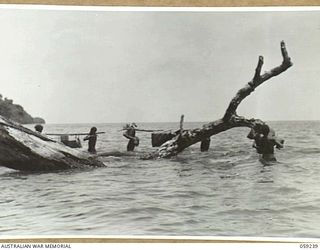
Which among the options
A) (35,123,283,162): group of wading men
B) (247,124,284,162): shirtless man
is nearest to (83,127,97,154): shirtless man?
(35,123,283,162): group of wading men

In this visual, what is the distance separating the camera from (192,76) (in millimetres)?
748

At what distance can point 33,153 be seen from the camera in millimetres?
739

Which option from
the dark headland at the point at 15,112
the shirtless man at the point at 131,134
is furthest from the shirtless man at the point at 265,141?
the dark headland at the point at 15,112

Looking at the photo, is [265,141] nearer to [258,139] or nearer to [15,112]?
[258,139]

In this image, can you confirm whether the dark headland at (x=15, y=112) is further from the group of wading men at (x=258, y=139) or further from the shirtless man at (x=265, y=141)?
the shirtless man at (x=265, y=141)

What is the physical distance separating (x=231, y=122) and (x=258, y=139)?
41mm

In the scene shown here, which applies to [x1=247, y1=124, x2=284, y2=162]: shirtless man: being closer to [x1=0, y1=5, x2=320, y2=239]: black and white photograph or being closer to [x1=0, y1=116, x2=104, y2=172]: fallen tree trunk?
[x1=0, y1=5, x2=320, y2=239]: black and white photograph

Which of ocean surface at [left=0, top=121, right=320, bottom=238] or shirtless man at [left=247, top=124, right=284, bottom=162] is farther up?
shirtless man at [left=247, top=124, right=284, bottom=162]

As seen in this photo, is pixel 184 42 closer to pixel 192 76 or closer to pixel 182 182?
pixel 192 76

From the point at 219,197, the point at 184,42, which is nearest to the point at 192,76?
the point at 184,42

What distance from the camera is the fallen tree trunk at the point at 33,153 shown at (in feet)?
2.41

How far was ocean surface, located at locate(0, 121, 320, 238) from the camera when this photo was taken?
719 mm

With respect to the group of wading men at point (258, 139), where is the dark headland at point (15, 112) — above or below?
above

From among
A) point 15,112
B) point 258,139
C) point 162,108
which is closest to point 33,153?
point 15,112
